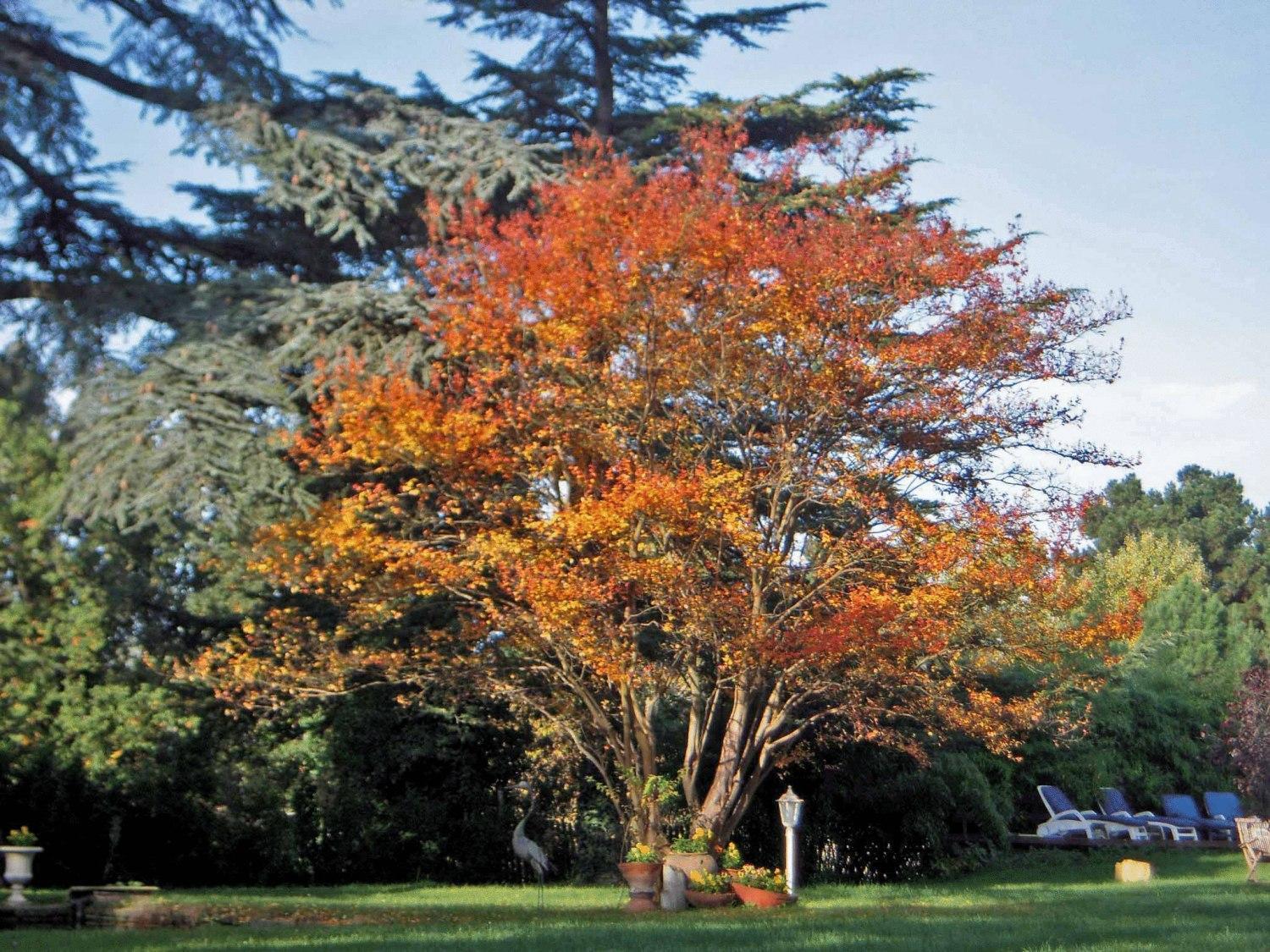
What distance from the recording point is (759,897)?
12.9 m

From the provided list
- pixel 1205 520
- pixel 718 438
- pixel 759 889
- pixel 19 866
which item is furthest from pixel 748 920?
pixel 1205 520

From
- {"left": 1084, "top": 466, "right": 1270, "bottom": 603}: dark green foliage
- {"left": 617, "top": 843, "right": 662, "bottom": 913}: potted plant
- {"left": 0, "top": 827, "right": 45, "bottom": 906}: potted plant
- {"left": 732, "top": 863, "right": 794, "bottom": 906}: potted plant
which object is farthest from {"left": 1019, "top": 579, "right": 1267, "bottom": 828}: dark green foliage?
{"left": 1084, "top": 466, "right": 1270, "bottom": 603}: dark green foliage

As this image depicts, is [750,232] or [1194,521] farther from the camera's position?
[1194,521]

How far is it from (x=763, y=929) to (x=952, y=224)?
834cm

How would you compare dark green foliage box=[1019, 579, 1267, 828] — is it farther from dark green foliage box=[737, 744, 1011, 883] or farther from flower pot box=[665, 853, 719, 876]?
flower pot box=[665, 853, 719, 876]

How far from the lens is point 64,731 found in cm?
1639

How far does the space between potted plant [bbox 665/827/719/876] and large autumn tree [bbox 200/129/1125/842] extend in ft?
3.64

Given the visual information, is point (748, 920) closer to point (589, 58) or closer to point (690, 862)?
point (690, 862)

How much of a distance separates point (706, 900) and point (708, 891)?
0.15m

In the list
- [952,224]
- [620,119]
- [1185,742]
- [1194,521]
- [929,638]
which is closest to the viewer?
[929,638]

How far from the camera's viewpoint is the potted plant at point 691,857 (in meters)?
13.1

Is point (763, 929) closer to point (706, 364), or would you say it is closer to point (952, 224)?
point (706, 364)

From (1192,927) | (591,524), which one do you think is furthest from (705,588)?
(1192,927)

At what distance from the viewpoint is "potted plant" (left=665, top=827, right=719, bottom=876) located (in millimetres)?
13055
